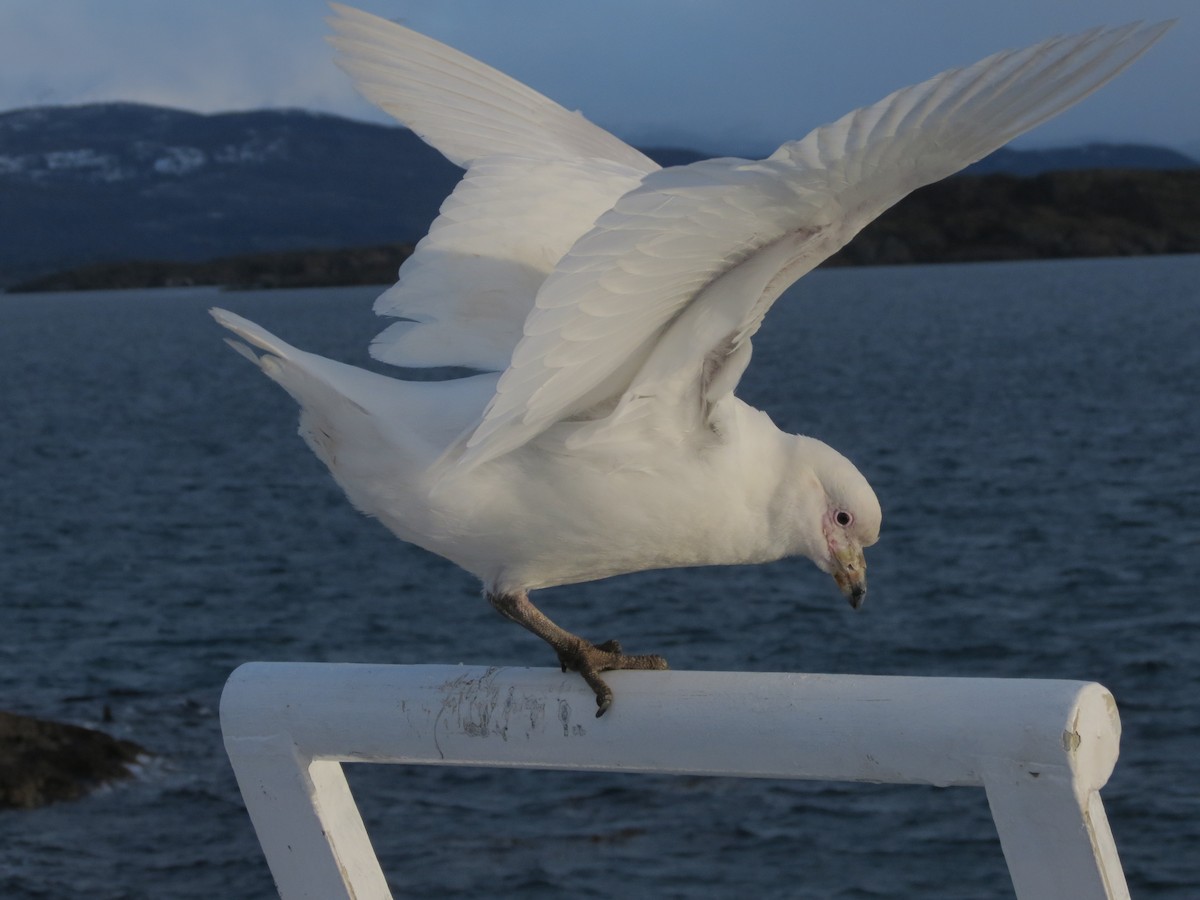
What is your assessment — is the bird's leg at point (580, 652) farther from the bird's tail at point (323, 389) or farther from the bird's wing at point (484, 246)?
the bird's wing at point (484, 246)

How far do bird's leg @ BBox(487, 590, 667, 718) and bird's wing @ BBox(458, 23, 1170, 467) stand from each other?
43 cm

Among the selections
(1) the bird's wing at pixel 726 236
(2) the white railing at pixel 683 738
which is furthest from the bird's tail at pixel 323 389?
(2) the white railing at pixel 683 738

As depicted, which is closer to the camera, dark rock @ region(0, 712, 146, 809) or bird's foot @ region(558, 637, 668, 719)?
bird's foot @ region(558, 637, 668, 719)

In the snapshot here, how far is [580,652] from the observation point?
11.2 ft

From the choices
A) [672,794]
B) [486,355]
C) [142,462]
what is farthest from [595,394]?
[142,462]

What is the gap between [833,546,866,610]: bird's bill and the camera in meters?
4.12

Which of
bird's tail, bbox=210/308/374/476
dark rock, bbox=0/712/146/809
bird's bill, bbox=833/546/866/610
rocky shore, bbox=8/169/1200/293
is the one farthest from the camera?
rocky shore, bbox=8/169/1200/293

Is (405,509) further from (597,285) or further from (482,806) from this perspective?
(482,806)

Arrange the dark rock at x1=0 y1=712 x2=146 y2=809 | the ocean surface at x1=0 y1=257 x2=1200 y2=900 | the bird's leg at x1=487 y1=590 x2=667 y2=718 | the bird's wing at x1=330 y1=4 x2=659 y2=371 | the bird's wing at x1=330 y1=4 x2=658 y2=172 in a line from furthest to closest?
the dark rock at x1=0 y1=712 x2=146 y2=809 < the ocean surface at x1=0 y1=257 x2=1200 y2=900 < the bird's wing at x1=330 y1=4 x2=658 y2=172 < the bird's wing at x1=330 y1=4 x2=659 y2=371 < the bird's leg at x1=487 y1=590 x2=667 y2=718

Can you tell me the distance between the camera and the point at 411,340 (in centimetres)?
447

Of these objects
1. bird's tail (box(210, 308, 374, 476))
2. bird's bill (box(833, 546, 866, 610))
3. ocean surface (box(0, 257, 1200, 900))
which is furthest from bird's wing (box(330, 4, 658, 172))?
ocean surface (box(0, 257, 1200, 900))

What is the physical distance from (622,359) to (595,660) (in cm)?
74

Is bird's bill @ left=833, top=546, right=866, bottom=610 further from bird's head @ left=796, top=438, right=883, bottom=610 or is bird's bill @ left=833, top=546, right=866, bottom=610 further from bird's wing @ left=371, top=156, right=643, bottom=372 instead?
bird's wing @ left=371, top=156, right=643, bottom=372

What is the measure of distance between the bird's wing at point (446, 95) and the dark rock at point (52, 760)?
852cm
